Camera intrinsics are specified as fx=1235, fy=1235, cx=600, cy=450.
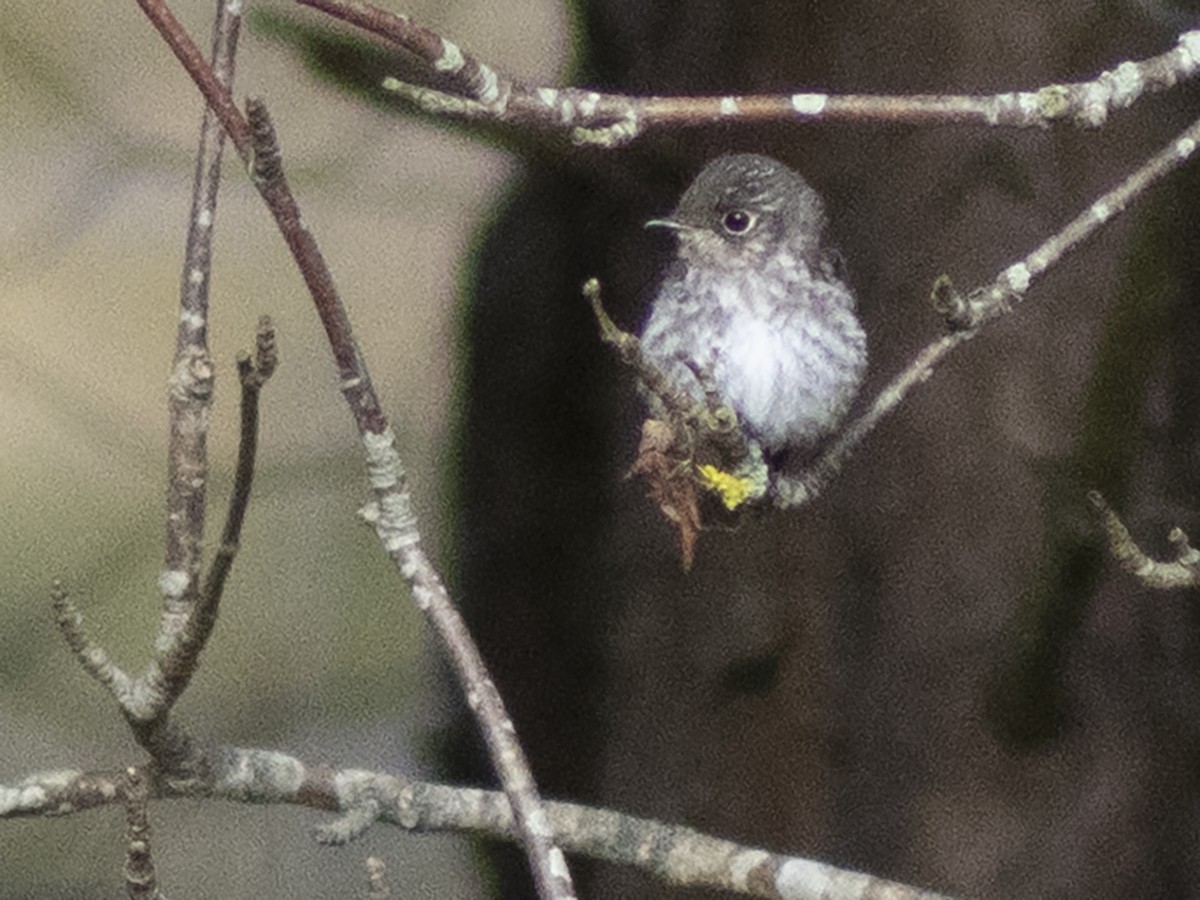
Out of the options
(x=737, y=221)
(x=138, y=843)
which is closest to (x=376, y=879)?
(x=138, y=843)

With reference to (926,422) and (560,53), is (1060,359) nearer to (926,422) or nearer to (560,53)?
(926,422)

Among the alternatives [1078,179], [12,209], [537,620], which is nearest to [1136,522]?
[1078,179]

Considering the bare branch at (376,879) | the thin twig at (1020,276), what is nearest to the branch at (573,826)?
the bare branch at (376,879)

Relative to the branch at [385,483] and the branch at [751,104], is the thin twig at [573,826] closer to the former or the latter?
the branch at [385,483]

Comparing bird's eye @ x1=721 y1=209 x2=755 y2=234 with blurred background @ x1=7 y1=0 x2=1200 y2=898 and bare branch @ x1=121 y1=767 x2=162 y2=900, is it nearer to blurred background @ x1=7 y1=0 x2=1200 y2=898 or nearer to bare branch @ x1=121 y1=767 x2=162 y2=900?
blurred background @ x1=7 y1=0 x2=1200 y2=898

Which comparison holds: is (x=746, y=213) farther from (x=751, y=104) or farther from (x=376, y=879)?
(x=376, y=879)

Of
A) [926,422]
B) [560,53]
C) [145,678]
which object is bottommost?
[145,678]

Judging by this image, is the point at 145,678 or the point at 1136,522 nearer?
the point at 145,678
